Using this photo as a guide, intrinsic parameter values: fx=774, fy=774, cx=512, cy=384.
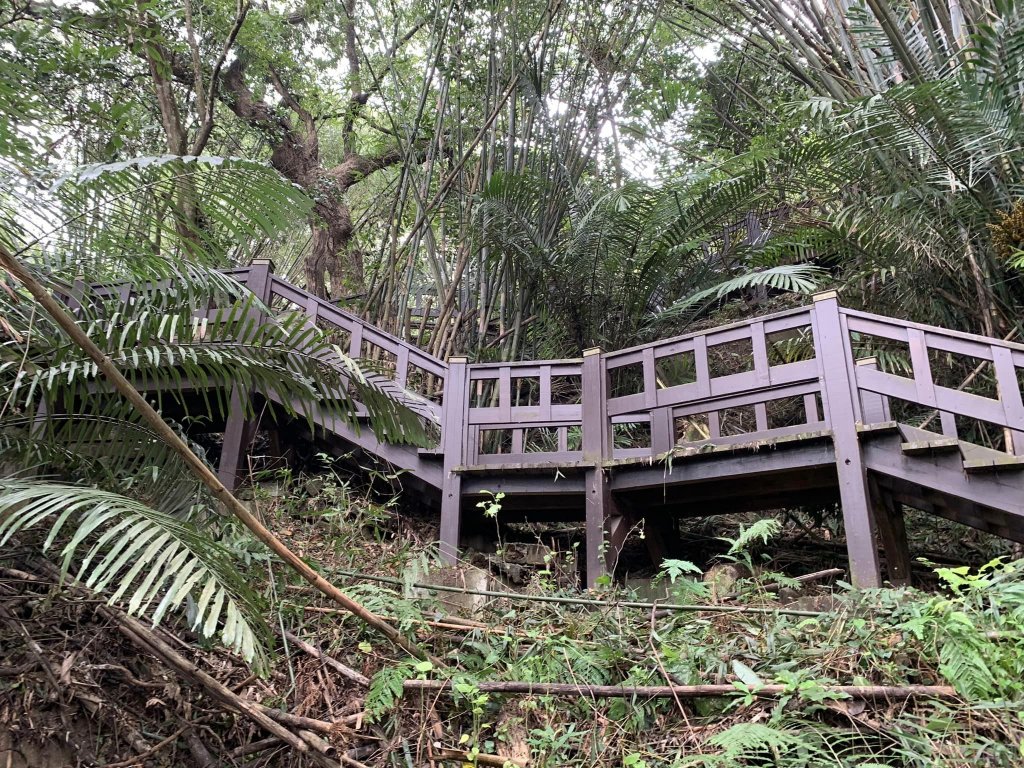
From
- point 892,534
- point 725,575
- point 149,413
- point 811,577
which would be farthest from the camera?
point 892,534

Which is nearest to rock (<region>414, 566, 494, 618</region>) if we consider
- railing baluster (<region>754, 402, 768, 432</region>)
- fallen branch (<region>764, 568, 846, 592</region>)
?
fallen branch (<region>764, 568, 846, 592</region>)

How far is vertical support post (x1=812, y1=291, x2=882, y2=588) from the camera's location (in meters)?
4.00

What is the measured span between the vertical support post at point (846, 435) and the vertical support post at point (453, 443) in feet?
7.52

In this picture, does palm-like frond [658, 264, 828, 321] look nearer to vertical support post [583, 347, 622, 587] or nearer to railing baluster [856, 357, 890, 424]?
railing baluster [856, 357, 890, 424]

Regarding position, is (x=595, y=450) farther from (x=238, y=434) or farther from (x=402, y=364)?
(x=238, y=434)

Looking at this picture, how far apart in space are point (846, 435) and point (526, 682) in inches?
94.1

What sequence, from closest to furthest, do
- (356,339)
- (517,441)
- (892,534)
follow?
1. (892,534)
2. (517,441)
3. (356,339)

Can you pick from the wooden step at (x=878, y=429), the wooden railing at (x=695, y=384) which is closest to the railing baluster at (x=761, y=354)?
the wooden railing at (x=695, y=384)

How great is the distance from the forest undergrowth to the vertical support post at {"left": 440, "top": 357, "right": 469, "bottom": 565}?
164 centimetres

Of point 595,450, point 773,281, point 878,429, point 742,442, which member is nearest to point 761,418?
point 742,442

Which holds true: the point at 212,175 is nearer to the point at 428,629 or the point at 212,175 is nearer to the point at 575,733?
the point at 428,629

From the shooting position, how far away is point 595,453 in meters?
4.93

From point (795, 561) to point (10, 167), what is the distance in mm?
4978

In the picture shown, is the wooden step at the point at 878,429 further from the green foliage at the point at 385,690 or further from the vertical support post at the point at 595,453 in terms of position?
the green foliage at the point at 385,690
